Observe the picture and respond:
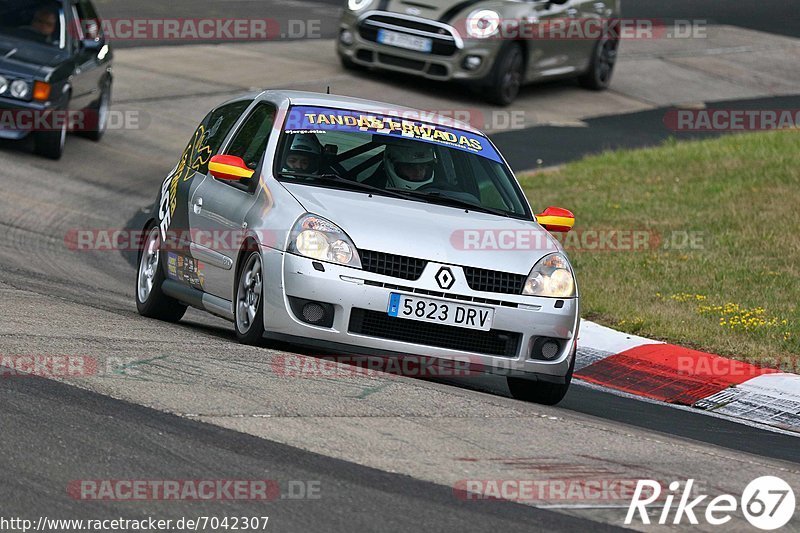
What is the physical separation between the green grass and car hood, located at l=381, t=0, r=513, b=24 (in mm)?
3430

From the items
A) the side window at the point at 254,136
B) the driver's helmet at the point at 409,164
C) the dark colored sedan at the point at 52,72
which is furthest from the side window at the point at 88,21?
the driver's helmet at the point at 409,164

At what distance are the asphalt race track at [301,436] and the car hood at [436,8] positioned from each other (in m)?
11.0

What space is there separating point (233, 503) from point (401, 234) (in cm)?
279

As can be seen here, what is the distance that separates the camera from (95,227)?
13.6m

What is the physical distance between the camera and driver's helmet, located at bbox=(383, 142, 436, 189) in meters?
8.71

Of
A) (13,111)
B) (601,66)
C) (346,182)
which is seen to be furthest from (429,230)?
(601,66)

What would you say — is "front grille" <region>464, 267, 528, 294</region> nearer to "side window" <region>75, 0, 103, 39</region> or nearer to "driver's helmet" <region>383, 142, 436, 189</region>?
"driver's helmet" <region>383, 142, 436, 189</region>

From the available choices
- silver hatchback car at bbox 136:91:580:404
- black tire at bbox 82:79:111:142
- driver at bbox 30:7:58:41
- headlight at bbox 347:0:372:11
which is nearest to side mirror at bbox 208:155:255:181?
silver hatchback car at bbox 136:91:580:404

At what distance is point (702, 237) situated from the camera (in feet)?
43.8

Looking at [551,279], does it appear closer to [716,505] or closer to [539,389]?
[539,389]

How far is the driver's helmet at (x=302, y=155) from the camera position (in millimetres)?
8586

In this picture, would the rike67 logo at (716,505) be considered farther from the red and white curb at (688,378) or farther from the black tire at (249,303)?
the red and white curb at (688,378)

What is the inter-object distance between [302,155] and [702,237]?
5.71 m

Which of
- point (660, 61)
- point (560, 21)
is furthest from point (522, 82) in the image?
point (660, 61)
